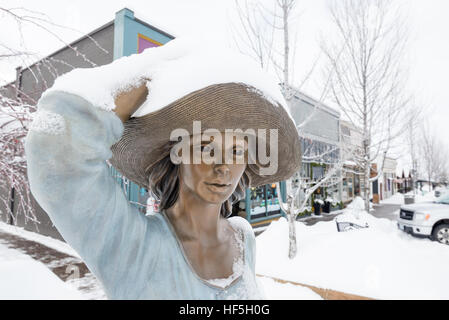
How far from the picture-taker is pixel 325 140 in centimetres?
1196

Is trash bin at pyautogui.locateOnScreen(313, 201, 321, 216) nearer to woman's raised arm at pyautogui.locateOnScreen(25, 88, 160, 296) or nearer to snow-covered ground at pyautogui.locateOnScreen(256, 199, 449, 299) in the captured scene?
snow-covered ground at pyautogui.locateOnScreen(256, 199, 449, 299)

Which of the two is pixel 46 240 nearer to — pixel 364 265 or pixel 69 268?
pixel 69 268

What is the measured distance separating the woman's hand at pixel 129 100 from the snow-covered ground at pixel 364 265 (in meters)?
4.00

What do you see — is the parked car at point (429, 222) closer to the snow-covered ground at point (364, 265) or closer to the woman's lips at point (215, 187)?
the snow-covered ground at point (364, 265)

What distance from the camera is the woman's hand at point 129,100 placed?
0.81 meters

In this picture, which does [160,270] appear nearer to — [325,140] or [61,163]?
[61,163]

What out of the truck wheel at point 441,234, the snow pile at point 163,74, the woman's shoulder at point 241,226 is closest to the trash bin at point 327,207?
the truck wheel at point 441,234

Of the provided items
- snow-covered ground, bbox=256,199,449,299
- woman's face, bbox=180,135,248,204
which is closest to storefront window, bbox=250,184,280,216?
snow-covered ground, bbox=256,199,449,299

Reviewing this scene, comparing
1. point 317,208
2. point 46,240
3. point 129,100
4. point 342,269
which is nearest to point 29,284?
point 129,100

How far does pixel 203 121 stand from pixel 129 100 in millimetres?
281

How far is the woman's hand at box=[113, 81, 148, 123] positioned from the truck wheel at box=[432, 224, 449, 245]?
8.85 meters

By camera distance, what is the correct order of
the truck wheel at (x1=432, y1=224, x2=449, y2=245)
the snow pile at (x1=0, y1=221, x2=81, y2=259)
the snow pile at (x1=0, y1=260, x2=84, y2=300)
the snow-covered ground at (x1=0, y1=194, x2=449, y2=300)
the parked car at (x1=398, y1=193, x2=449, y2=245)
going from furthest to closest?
the parked car at (x1=398, y1=193, x2=449, y2=245)
the truck wheel at (x1=432, y1=224, x2=449, y2=245)
the snow pile at (x1=0, y1=221, x2=81, y2=259)
the snow-covered ground at (x1=0, y1=194, x2=449, y2=300)
the snow pile at (x1=0, y1=260, x2=84, y2=300)

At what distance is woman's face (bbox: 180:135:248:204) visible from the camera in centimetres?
107

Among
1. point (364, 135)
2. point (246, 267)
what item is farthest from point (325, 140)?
point (246, 267)
